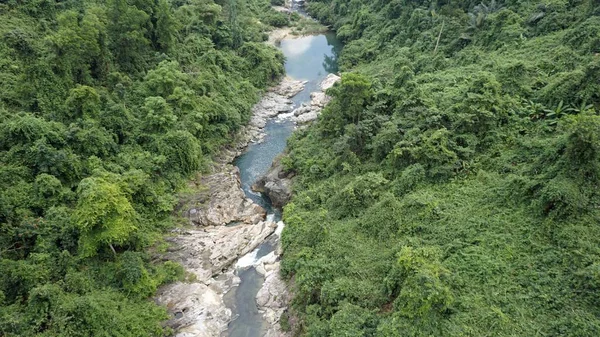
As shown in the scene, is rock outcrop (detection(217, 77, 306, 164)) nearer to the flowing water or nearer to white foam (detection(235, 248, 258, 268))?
the flowing water

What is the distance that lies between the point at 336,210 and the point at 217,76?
24273mm

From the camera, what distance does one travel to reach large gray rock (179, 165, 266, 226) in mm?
29016

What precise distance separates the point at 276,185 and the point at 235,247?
733 cm

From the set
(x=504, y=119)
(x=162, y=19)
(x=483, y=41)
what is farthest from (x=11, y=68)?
(x=483, y=41)

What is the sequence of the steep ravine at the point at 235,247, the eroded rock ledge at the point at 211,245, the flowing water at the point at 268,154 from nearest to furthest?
the eroded rock ledge at the point at 211,245
the steep ravine at the point at 235,247
the flowing water at the point at 268,154

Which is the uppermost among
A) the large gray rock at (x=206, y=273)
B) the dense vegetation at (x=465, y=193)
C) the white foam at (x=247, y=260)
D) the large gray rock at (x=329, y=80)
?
the dense vegetation at (x=465, y=193)

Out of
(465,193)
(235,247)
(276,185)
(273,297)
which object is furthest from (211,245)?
(465,193)

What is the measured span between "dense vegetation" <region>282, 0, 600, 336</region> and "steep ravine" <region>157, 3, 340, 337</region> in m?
2.18

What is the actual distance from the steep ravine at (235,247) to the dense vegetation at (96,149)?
137 cm

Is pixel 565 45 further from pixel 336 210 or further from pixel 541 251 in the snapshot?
pixel 336 210

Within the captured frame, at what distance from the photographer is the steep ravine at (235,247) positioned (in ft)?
74.0

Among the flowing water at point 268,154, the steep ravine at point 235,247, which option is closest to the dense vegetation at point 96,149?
the steep ravine at point 235,247

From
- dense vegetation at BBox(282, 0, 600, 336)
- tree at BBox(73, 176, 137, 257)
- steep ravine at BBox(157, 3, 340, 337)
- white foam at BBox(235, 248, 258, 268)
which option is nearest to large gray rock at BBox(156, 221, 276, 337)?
steep ravine at BBox(157, 3, 340, 337)

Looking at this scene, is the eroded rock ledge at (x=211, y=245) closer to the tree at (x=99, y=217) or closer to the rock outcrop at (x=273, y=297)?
the rock outcrop at (x=273, y=297)
